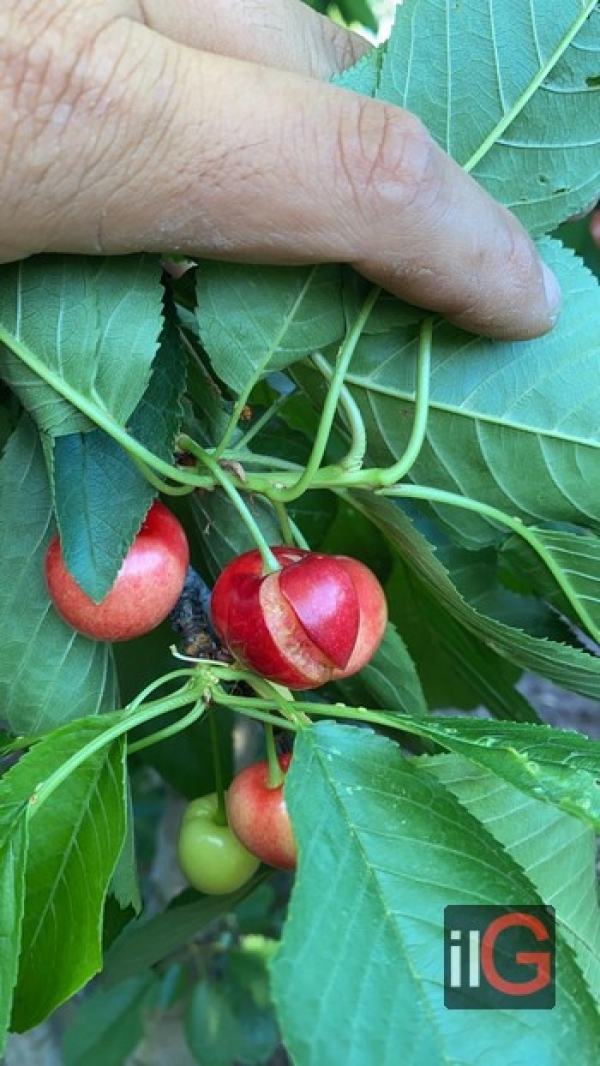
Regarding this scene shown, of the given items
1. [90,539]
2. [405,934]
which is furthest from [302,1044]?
[90,539]

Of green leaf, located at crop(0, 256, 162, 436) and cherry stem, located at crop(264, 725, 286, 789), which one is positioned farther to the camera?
cherry stem, located at crop(264, 725, 286, 789)

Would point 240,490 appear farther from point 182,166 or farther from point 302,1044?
point 302,1044

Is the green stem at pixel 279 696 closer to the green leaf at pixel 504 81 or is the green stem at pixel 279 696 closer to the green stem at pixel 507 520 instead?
the green stem at pixel 507 520

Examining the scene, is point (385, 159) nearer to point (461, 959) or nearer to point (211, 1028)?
point (461, 959)

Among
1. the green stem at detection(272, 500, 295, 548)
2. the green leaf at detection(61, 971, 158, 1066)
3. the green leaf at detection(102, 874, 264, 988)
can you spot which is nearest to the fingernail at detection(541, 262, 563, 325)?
the green stem at detection(272, 500, 295, 548)

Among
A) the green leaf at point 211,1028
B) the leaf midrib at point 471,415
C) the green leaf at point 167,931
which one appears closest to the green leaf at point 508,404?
the leaf midrib at point 471,415

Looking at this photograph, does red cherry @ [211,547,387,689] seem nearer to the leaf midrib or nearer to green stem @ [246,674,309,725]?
green stem @ [246,674,309,725]
